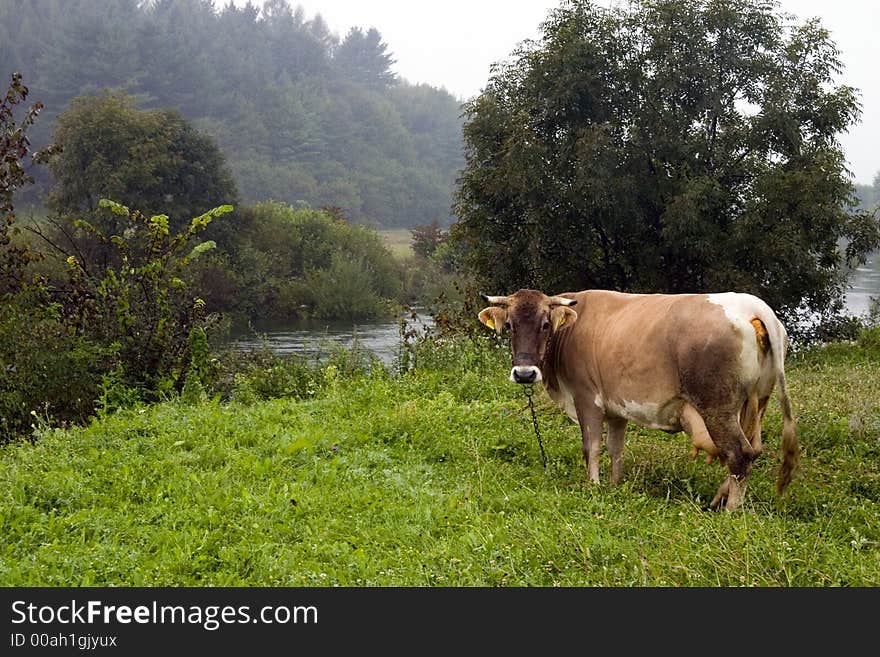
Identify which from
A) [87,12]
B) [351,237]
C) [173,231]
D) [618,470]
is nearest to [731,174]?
[618,470]

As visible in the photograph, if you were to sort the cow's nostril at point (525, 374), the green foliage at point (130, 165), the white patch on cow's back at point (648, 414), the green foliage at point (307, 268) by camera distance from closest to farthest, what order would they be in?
1. the white patch on cow's back at point (648, 414)
2. the cow's nostril at point (525, 374)
3. the green foliage at point (130, 165)
4. the green foliage at point (307, 268)

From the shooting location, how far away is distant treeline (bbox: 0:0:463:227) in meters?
67.9

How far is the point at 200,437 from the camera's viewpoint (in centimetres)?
749

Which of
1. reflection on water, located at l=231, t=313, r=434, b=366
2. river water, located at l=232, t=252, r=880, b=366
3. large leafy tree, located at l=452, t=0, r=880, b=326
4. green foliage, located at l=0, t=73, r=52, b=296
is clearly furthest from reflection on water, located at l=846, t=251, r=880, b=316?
green foliage, located at l=0, t=73, r=52, b=296

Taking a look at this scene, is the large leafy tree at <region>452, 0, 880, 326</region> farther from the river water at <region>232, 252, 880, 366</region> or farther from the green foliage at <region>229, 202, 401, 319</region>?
the green foliage at <region>229, 202, 401, 319</region>

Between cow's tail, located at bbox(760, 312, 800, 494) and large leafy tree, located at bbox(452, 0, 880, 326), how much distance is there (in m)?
10.9

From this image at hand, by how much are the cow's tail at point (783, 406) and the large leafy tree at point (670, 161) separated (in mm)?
10912

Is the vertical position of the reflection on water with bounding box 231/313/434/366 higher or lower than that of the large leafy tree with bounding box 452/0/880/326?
lower

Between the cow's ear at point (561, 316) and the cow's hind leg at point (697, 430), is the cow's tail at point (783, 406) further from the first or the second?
the cow's ear at point (561, 316)

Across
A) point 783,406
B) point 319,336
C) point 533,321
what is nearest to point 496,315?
point 533,321

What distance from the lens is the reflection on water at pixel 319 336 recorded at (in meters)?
23.3

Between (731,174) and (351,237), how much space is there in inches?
1130

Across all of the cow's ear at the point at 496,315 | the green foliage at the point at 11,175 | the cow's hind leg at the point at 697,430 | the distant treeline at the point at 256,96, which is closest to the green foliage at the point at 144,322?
the green foliage at the point at 11,175

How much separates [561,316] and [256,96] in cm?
8014
